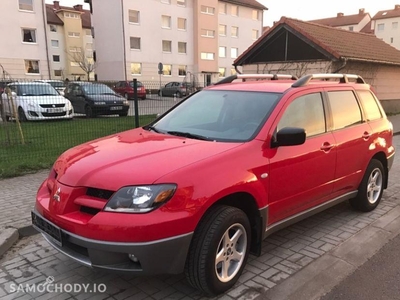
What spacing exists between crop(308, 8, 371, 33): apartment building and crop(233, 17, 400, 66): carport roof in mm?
68541

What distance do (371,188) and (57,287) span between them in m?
4.09

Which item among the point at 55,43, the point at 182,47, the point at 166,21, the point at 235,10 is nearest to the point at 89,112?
the point at 166,21

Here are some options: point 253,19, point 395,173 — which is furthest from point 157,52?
point 395,173

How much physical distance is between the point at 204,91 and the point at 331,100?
5.00 ft

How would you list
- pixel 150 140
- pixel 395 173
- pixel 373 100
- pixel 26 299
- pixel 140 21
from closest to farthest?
pixel 26 299
pixel 150 140
pixel 373 100
pixel 395 173
pixel 140 21

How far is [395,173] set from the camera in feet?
23.6

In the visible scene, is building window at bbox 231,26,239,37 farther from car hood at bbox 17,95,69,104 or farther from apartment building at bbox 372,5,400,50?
apartment building at bbox 372,5,400,50

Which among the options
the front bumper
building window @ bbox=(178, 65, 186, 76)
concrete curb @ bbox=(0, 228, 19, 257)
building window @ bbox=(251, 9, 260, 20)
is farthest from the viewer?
building window @ bbox=(251, 9, 260, 20)

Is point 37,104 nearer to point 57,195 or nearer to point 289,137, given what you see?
point 57,195

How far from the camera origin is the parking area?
310 centimetres

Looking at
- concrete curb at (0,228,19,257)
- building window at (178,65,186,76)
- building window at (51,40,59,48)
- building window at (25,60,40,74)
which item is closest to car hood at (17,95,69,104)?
concrete curb at (0,228,19,257)

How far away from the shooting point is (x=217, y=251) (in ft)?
9.65

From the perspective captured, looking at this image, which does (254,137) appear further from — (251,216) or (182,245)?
(182,245)

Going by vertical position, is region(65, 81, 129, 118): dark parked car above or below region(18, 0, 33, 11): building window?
below
